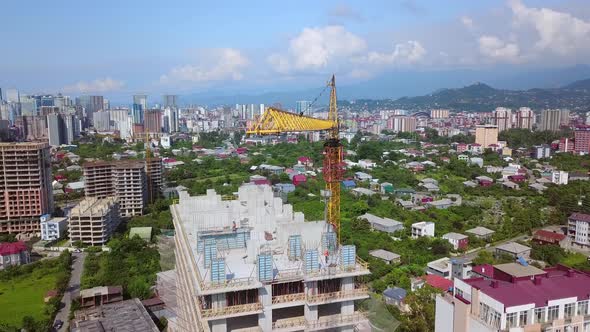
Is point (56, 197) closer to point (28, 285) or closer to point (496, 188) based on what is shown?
point (28, 285)

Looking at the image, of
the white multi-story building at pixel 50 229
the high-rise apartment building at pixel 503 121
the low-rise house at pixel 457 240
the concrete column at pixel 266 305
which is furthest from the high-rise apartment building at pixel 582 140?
the concrete column at pixel 266 305

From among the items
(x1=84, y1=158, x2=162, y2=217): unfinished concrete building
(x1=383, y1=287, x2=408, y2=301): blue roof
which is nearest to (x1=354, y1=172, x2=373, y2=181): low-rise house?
(x1=84, y1=158, x2=162, y2=217): unfinished concrete building

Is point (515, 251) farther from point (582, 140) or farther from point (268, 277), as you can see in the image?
point (582, 140)

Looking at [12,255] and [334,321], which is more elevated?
[334,321]

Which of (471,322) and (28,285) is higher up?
(471,322)

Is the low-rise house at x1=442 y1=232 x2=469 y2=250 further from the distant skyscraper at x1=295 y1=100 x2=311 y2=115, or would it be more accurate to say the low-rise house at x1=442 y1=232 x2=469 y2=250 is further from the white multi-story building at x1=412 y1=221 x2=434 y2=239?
the distant skyscraper at x1=295 y1=100 x2=311 y2=115

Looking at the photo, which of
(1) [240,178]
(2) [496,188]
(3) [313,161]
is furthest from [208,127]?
(2) [496,188]

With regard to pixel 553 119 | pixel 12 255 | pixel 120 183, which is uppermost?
pixel 553 119

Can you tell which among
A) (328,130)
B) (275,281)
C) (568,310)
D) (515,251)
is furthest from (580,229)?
(275,281)
